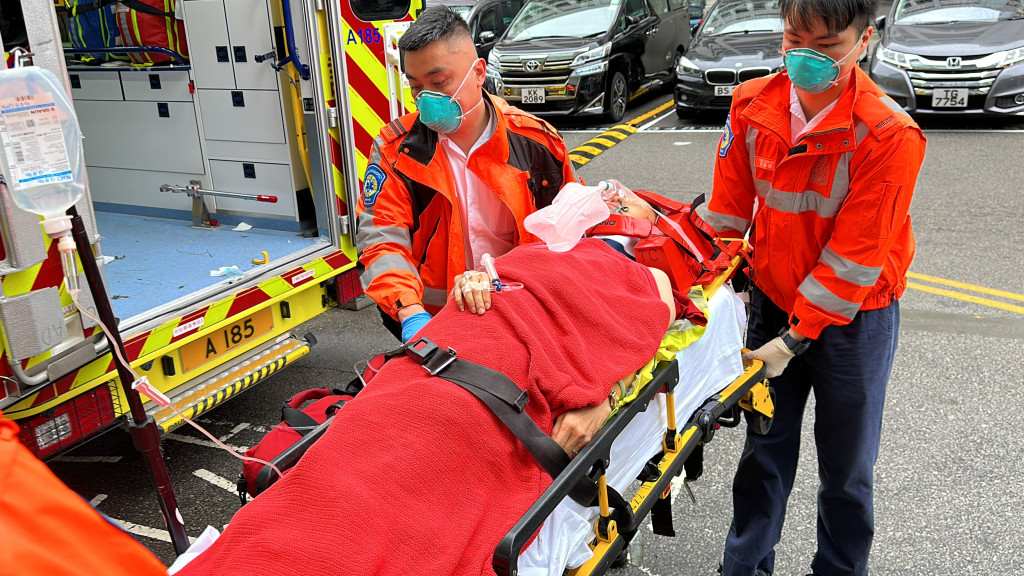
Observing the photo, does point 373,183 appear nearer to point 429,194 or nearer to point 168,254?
point 429,194

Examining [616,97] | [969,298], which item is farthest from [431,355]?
[616,97]

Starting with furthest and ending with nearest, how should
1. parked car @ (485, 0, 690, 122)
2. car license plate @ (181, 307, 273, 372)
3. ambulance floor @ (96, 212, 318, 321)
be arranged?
parked car @ (485, 0, 690, 122), ambulance floor @ (96, 212, 318, 321), car license plate @ (181, 307, 273, 372)

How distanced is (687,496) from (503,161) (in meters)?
1.69

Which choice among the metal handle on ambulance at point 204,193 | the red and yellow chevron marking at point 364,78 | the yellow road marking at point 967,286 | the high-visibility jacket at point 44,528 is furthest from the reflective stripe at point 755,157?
the yellow road marking at point 967,286

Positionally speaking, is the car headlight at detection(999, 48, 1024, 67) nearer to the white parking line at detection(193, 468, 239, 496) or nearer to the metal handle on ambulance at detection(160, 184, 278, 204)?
the metal handle on ambulance at detection(160, 184, 278, 204)

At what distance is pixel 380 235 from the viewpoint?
2.54 meters

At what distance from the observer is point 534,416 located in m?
1.99

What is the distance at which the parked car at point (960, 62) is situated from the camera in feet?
28.5

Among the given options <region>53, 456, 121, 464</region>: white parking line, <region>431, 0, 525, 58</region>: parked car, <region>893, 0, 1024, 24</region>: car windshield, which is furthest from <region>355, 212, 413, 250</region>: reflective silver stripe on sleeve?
<region>431, 0, 525, 58</region>: parked car

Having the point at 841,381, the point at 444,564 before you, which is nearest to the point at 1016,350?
the point at 841,381

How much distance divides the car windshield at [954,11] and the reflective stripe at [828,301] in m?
8.78

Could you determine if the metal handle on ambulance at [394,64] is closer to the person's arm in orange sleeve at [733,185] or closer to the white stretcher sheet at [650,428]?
the person's arm in orange sleeve at [733,185]

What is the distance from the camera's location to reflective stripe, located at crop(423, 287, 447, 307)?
2.71 metres

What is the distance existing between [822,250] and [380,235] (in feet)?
4.39
